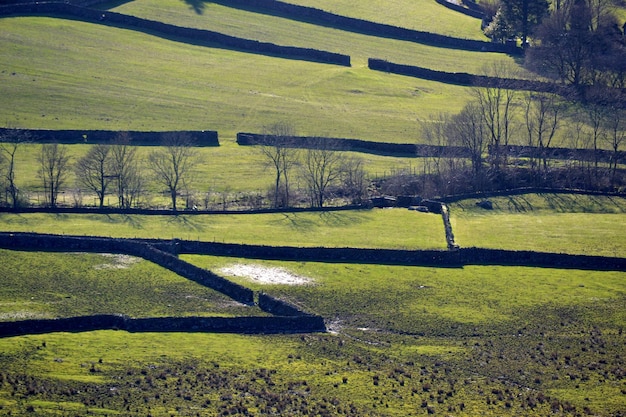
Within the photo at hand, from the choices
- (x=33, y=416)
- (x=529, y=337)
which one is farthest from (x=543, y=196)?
(x=33, y=416)

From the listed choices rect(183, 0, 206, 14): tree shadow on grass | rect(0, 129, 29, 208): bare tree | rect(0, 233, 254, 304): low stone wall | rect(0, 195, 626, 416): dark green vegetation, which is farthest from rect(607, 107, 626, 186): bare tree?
rect(0, 129, 29, 208): bare tree

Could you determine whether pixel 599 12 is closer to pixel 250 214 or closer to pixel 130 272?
pixel 250 214

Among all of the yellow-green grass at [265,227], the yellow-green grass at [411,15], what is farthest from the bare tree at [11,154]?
the yellow-green grass at [411,15]

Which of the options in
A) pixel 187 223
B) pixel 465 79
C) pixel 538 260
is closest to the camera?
pixel 538 260

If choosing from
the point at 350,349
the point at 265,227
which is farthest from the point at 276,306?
the point at 265,227

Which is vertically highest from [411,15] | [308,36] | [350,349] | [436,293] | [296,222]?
[411,15]

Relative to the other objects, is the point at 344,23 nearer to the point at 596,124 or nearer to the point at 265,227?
the point at 596,124
